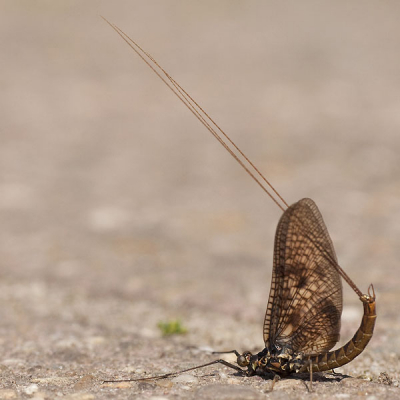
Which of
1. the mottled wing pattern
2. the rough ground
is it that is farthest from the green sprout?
the mottled wing pattern

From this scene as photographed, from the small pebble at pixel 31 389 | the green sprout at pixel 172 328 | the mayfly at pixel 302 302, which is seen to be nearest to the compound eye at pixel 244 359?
the mayfly at pixel 302 302

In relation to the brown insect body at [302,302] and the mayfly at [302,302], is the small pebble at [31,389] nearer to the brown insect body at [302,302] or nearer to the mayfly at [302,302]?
the mayfly at [302,302]

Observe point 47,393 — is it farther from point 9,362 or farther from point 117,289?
point 117,289

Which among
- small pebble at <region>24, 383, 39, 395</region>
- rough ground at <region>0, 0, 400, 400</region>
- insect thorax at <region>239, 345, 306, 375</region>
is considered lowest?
small pebble at <region>24, 383, 39, 395</region>

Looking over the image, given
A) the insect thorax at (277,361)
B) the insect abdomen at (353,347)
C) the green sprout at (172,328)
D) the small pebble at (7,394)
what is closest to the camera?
the insect abdomen at (353,347)

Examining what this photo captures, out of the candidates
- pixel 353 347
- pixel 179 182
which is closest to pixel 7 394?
pixel 353 347

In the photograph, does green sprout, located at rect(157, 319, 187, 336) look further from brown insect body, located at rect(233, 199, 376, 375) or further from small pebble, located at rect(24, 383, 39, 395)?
small pebble, located at rect(24, 383, 39, 395)
